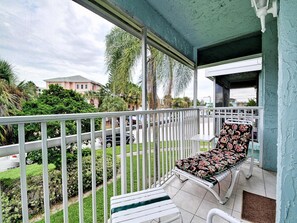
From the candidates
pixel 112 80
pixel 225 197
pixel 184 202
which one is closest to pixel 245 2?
pixel 112 80

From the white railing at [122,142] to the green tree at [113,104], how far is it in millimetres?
283

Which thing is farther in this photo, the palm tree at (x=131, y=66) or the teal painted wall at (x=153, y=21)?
Result: the palm tree at (x=131, y=66)

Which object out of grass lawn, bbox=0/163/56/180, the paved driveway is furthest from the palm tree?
the paved driveway

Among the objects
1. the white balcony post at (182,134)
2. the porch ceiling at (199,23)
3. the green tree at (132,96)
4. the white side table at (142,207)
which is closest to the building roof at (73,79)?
the green tree at (132,96)

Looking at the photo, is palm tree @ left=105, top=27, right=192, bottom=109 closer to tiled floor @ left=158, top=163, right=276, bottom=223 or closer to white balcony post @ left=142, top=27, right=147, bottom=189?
white balcony post @ left=142, top=27, right=147, bottom=189

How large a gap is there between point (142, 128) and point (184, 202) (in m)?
1.15

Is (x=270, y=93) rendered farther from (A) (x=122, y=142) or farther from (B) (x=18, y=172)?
(B) (x=18, y=172)

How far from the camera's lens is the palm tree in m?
2.82

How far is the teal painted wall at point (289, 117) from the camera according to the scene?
0.88 m

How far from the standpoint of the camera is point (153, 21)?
2.60 meters

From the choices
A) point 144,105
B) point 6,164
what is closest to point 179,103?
point 144,105

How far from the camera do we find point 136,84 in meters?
3.18

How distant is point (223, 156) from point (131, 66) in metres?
2.50

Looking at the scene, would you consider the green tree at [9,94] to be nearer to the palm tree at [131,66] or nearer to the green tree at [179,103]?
the palm tree at [131,66]
